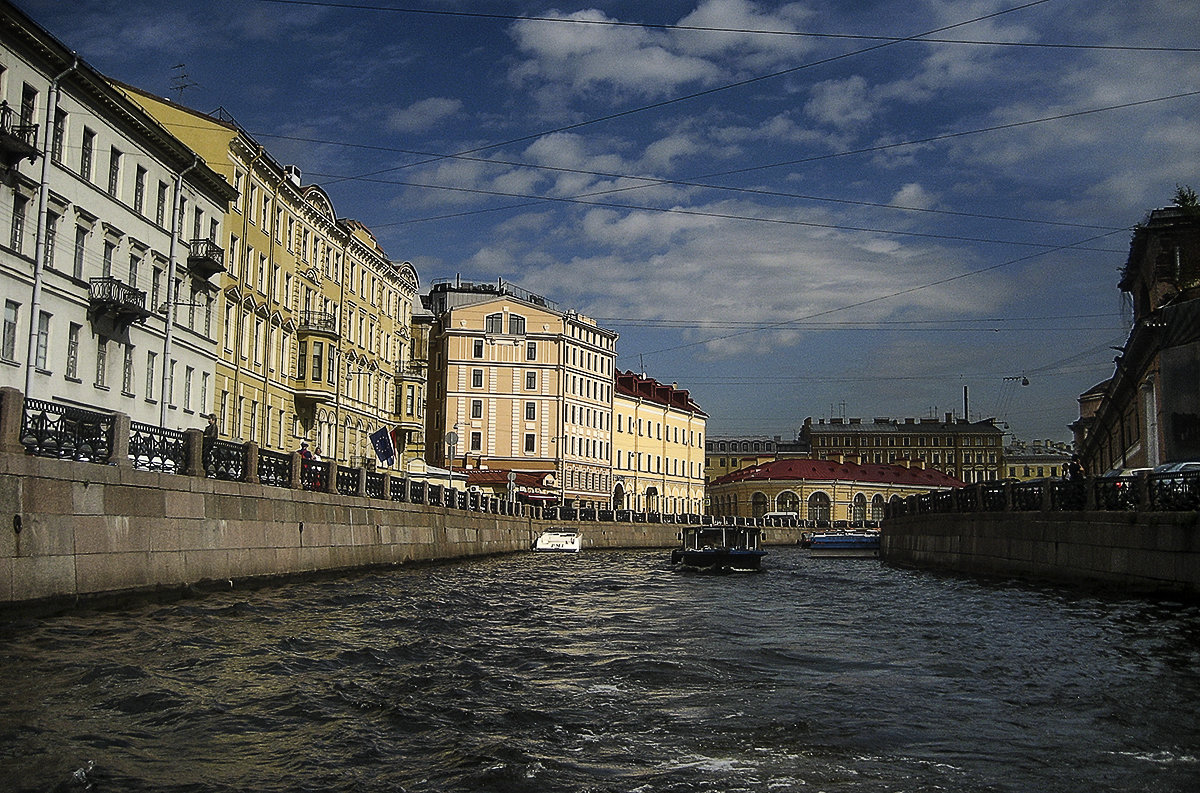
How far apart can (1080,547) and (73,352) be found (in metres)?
25.0

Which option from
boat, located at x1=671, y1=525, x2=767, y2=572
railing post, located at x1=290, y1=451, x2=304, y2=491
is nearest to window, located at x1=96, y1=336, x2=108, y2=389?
railing post, located at x1=290, y1=451, x2=304, y2=491

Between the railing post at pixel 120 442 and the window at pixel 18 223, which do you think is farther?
the window at pixel 18 223

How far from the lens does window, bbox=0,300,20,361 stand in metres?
25.5

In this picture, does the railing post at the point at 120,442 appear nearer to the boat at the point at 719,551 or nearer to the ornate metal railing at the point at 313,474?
the ornate metal railing at the point at 313,474

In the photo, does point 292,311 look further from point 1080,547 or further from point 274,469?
point 1080,547

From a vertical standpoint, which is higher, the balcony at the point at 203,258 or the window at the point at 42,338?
the balcony at the point at 203,258

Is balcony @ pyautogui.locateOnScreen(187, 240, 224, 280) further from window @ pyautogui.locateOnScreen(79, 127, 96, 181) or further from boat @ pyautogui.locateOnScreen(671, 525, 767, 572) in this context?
boat @ pyautogui.locateOnScreen(671, 525, 767, 572)

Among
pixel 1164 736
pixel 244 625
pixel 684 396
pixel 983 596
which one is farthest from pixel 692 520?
pixel 1164 736

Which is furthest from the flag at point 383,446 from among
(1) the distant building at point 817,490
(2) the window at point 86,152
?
(1) the distant building at point 817,490

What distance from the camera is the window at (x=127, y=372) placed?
31.4 m

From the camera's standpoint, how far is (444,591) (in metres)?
23.3

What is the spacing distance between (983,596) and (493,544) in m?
26.0

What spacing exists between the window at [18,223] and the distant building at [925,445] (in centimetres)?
12774

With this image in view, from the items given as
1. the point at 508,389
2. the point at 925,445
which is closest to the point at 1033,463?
the point at 925,445
